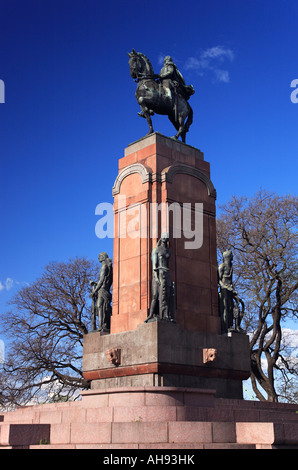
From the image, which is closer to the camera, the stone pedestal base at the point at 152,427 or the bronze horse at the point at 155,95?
the stone pedestal base at the point at 152,427

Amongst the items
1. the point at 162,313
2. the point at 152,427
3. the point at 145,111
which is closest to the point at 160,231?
the point at 162,313

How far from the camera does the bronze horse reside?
20.8 metres

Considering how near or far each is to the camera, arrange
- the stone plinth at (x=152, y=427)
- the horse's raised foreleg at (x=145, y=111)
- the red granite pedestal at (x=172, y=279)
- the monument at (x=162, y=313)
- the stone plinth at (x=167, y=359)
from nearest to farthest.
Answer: the stone plinth at (x=152, y=427) → the monument at (x=162, y=313) → the stone plinth at (x=167, y=359) → the red granite pedestal at (x=172, y=279) → the horse's raised foreleg at (x=145, y=111)

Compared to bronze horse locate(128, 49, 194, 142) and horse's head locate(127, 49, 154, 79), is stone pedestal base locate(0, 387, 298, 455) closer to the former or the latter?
bronze horse locate(128, 49, 194, 142)

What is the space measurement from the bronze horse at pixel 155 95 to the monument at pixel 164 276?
35 millimetres

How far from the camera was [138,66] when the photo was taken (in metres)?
21.0

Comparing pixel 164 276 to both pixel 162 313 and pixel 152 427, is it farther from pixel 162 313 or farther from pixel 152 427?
pixel 152 427

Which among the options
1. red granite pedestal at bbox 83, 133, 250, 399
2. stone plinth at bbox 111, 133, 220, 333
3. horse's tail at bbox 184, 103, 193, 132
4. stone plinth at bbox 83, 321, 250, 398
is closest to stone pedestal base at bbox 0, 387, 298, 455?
stone plinth at bbox 83, 321, 250, 398

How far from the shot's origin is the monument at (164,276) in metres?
17.0

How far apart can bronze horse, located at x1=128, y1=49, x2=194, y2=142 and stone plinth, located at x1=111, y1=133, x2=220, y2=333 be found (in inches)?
51.6

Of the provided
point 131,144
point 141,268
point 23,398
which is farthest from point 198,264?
point 23,398

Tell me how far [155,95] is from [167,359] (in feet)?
30.5

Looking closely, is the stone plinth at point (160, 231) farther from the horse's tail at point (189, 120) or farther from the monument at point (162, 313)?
the horse's tail at point (189, 120)

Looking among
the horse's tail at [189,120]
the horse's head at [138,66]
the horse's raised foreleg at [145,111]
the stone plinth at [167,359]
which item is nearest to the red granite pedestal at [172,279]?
the stone plinth at [167,359]
